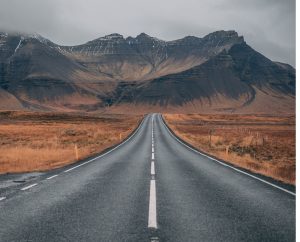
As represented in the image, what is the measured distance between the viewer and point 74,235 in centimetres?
650

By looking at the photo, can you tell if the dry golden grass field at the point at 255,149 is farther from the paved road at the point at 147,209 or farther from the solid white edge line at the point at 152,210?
the solid white edge line at the point at 152,210

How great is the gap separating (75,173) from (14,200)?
18.7ft

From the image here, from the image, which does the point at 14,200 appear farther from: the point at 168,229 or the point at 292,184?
the point at 292,184

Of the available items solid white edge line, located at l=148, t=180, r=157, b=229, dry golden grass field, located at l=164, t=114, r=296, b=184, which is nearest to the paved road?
solid white edge line, located at l=148, t=180, r=157, b=229

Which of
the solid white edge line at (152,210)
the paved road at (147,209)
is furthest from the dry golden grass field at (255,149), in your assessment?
the solid white edge line at (152,210)

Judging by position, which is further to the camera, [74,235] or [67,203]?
[67,203]

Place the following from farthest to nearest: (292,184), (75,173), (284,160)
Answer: (284,160)
(75,173)
(292,184)

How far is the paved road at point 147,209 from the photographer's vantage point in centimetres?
655

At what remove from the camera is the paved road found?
655cm

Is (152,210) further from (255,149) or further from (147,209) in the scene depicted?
(255,149)

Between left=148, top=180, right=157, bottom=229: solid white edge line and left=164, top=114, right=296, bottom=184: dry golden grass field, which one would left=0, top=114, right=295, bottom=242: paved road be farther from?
left=164, top=114, right=296, bottom=184: dry golden grass field

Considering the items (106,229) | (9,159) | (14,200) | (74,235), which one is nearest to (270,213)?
(106,229)

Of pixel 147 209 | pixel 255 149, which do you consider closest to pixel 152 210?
pixel 147 209

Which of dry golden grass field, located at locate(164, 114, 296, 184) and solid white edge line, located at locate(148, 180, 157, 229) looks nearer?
solid white edge line, located at locate(148, 180, 157, 229)
